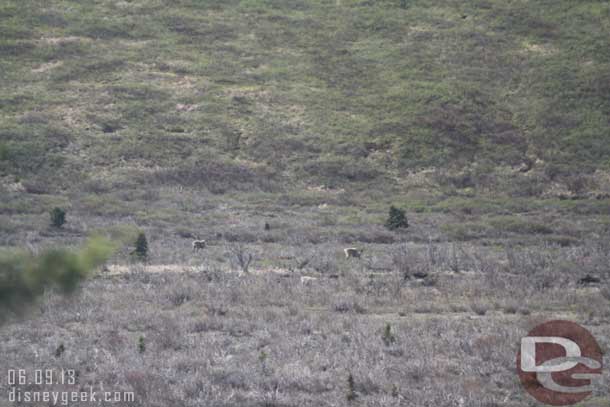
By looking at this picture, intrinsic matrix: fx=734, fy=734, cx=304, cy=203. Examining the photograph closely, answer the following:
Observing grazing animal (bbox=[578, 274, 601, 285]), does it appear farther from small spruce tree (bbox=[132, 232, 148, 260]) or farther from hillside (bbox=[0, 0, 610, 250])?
hillside (bbox=[0, 0, 610, 250])

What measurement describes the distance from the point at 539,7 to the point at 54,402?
197 feet

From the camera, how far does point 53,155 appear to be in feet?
125

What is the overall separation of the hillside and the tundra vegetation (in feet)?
0.62

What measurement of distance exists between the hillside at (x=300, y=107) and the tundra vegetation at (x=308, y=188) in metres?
0.19

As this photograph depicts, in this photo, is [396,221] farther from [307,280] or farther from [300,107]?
[300,107]

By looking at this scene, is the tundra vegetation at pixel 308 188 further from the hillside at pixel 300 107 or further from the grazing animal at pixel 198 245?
the grazing animal at pixel 198 245

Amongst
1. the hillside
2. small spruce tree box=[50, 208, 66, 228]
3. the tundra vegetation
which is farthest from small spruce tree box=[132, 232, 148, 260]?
small spruce tree box=[50, 208, 66, 228]

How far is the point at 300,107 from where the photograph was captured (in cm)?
4603

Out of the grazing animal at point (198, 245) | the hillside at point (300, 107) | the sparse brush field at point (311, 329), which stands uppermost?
→ the sparse brush field at point (311, 329)

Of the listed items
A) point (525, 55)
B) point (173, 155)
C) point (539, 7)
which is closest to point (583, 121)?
point (525, 55)

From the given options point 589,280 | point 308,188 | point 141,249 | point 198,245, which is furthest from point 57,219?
point 589,280

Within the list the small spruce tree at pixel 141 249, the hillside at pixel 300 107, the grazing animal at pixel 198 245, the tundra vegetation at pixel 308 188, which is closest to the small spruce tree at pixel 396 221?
the tundra vegetation at pixel 308 188

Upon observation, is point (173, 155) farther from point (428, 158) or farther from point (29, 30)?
point (29, 30)

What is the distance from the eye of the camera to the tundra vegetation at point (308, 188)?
9156 millimetres
